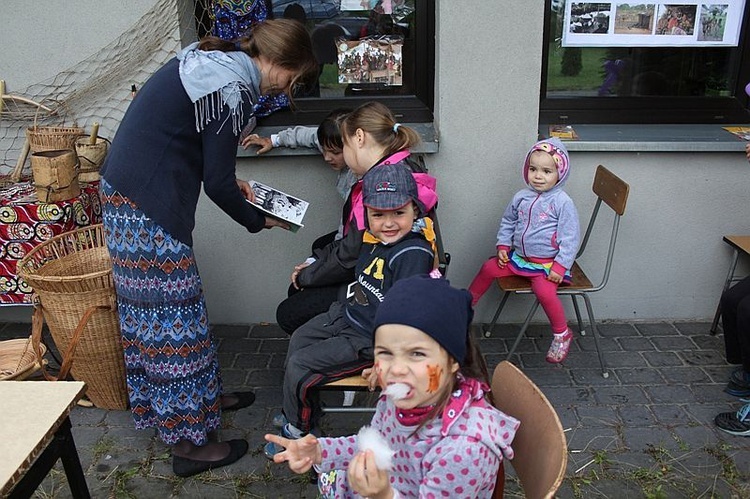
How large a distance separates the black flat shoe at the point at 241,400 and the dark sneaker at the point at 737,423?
2237 mm

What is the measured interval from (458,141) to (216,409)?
189cm

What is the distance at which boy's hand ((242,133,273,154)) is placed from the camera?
3701 mm

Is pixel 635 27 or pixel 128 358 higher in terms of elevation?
pixel 635 27

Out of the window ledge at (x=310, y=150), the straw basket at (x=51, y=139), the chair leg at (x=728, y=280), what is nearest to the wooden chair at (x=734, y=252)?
the chair leg at (x=728, y=280)

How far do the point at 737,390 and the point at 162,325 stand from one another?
2754mm

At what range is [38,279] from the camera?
121 inches

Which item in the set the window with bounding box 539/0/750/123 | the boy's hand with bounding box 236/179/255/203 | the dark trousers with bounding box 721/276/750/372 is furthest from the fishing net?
Result: the dark trousers with bounding box 721/276/750/372

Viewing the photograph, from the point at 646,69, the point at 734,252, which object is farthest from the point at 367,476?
the point at 646,69

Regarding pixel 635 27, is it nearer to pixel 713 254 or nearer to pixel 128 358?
pixel 713 254

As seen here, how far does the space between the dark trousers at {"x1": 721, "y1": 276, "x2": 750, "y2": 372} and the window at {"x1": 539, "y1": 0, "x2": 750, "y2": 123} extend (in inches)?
47.3

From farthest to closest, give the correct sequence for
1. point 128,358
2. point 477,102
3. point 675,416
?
point 477,102 → point 675,416 → point 128,358

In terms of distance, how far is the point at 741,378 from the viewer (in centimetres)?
342

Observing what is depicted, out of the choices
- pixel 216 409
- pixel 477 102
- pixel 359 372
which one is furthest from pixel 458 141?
pixel 216 409

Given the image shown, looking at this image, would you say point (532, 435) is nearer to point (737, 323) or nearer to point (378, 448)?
point (378, 448)
